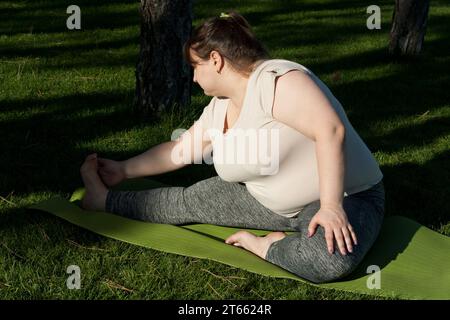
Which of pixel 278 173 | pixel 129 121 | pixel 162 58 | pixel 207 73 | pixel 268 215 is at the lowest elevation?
pixel 268 215

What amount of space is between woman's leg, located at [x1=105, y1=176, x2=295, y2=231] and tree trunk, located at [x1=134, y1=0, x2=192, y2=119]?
1.52 metres

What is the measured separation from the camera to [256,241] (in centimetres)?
351

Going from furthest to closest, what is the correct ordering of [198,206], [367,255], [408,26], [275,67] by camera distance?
[408,26] < [198,206] < [367,255] < [275,67]

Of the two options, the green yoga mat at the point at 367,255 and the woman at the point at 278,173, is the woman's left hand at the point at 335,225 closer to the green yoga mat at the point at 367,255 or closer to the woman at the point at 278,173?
the woman at the point at 278,173

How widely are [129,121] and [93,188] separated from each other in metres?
1.49

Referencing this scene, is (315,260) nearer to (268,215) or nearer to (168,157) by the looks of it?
(268,215)

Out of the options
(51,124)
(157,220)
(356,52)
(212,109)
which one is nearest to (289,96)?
(212,109)

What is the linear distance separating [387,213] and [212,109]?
3.66 feet

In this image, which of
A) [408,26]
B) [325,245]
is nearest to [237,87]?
[325,245]

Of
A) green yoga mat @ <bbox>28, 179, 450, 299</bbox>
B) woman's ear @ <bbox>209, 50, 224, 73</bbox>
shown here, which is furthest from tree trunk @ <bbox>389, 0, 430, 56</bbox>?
woman's ear @ <bbox>209, 50, 224, 73</bbox>

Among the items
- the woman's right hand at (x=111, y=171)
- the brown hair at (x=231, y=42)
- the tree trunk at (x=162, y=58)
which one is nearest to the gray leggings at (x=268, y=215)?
the woman's right hand at (x=111, y=171)

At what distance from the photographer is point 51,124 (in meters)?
5.17

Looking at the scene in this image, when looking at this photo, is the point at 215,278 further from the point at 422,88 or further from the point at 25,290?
the point at 422,88

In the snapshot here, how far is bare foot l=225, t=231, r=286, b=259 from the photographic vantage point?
3486 mm
